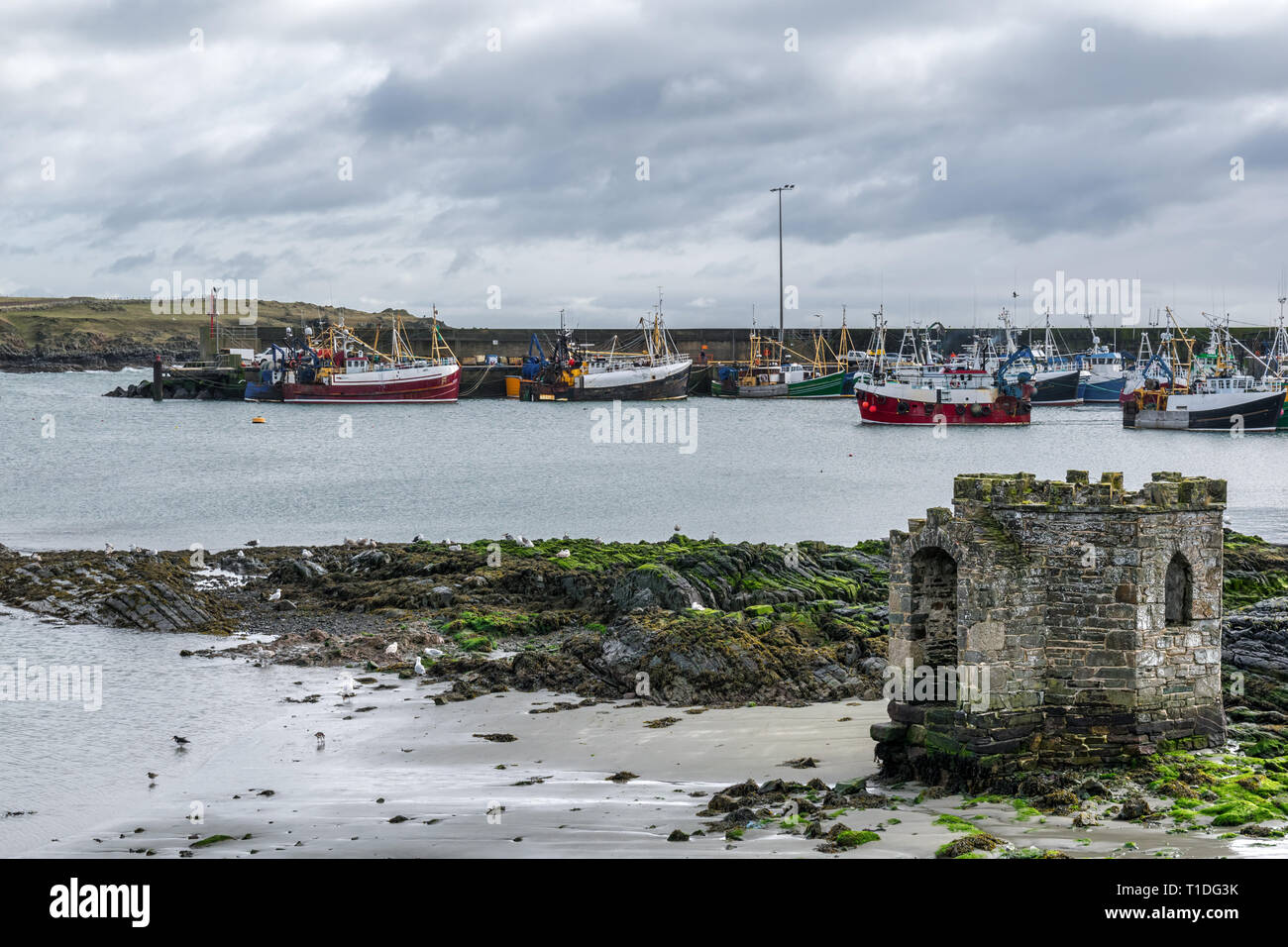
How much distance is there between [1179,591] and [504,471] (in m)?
54.9

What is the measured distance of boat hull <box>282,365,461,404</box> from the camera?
378ft

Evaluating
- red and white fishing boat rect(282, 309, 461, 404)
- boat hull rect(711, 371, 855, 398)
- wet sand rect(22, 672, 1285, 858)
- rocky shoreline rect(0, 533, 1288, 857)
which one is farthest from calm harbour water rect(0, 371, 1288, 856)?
boat hull rect(711, 371, 855, 398)

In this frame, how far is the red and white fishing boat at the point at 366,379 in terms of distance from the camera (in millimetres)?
115250

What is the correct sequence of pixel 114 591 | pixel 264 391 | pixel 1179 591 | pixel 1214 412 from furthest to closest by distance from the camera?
pixel 264 391, pixel 1214 412, pixel 114 591, pixel 1179 591

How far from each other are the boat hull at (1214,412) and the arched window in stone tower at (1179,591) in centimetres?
8210

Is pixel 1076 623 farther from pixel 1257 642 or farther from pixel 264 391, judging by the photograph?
pixel 264 391

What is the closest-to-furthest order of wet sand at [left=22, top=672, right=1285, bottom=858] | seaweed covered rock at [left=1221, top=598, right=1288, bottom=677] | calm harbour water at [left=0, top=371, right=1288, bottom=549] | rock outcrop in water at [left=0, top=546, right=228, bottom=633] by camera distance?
wet sand at [left=22, top=672, right=1285, bottom=858]
seaweed covered rock at [left=1221, top=598, right=1288, bottom=677]
rock outcrop in water at [left=0, top=546, right=228, bottom=633]
calm harbour water at [left=0, top=371, right=1288, bottom=549]

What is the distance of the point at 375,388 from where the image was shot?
116m

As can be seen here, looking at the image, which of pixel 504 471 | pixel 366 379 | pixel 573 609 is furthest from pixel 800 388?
pixel 573 609

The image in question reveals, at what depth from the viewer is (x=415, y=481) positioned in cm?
6322

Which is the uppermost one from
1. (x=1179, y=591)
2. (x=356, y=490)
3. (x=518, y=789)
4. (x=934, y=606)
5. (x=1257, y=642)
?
(x=1179, y=591)

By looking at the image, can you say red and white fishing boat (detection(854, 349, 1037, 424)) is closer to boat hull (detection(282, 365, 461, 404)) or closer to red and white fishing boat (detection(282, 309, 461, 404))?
boat hull (detection(282, 365, 461, 404))

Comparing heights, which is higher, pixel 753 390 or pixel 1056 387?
pixel 1056 387

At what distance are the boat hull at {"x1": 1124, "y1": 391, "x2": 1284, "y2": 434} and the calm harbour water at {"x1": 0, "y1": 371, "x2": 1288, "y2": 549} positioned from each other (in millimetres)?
1242
